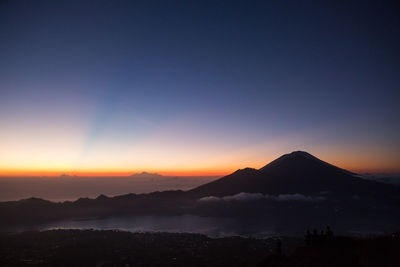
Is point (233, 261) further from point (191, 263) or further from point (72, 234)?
point (72, 234)

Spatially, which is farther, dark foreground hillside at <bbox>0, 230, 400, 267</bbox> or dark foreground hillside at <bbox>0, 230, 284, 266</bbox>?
dark foreground hillside at <bbox>0, 230, 284, 266</bbox>

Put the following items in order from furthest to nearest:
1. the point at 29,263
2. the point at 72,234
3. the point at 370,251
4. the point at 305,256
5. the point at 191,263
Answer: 1. the point at 72,234
2. the point at 29,263
3. the point at 191,263
4. the point at 305,256
5. the point at 370,251

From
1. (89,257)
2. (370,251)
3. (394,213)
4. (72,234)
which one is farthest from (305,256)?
(394,213)

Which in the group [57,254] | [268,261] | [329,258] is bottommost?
[57,254]

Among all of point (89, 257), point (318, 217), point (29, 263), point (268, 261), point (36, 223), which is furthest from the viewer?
point (318, 217)

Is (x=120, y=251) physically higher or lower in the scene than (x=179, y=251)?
lower

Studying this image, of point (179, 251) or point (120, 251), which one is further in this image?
point (120, 251)

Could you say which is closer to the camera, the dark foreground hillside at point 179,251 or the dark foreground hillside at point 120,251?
the dark foreground hillside at point 179,251

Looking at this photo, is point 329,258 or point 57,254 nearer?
point 329,258
